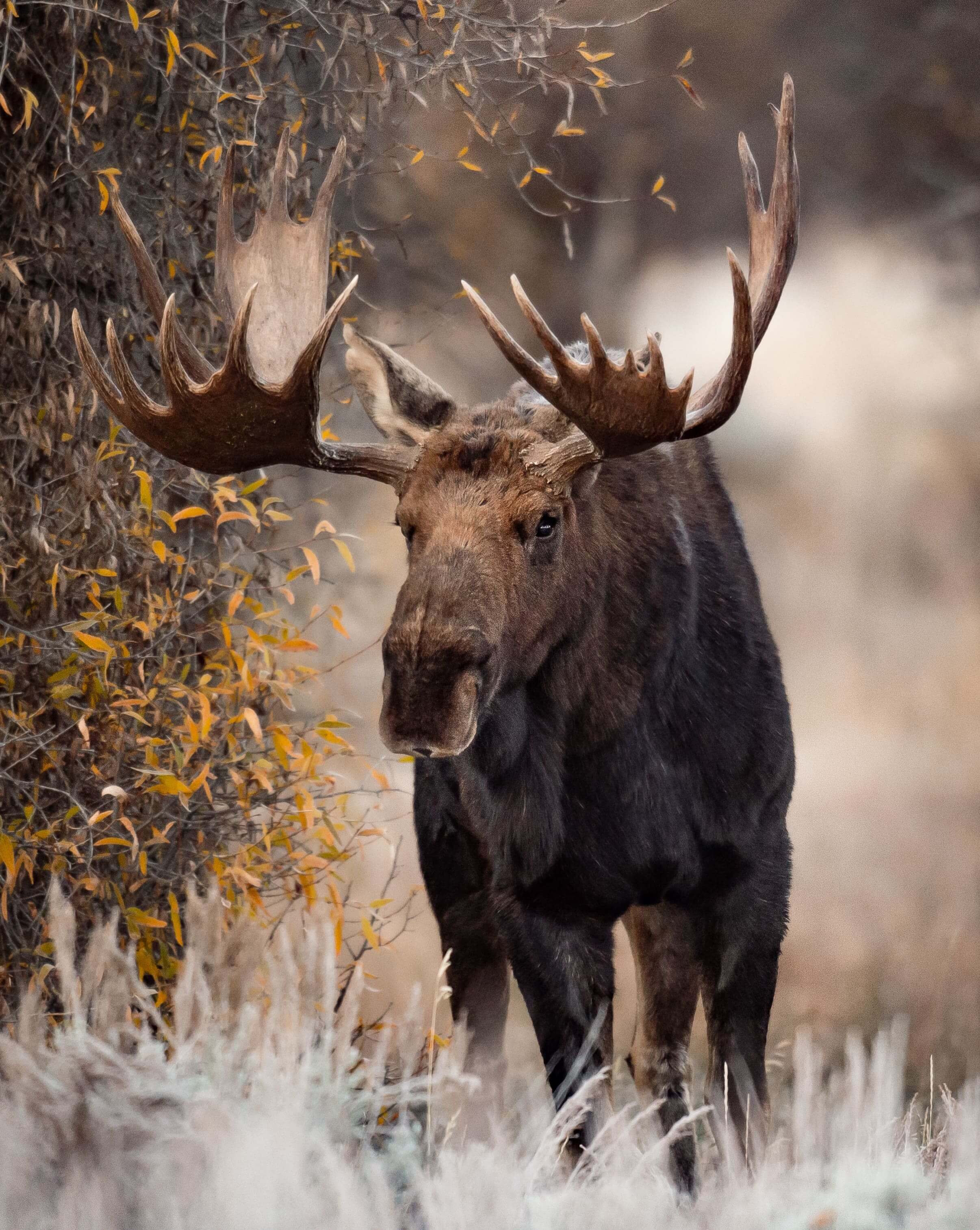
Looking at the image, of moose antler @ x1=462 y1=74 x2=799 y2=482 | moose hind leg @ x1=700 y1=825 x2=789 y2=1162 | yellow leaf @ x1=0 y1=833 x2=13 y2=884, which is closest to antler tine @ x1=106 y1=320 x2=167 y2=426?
moose antler @ x1=462 y1=74 x2=799 y2=482

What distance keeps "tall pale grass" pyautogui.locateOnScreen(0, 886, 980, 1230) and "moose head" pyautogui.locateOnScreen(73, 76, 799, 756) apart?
63 cm

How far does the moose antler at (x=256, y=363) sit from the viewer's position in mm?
2861

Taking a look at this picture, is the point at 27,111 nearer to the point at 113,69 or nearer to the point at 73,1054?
the point at 113,69

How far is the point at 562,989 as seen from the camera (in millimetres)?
3104

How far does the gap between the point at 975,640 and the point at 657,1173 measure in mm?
4077

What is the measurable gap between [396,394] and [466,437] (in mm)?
313

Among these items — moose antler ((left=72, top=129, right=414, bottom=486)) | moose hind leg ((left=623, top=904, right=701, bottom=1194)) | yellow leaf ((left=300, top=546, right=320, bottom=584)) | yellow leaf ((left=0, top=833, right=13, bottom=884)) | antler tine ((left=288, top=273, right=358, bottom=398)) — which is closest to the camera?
antler tine ((left=288, top=273, right=358, bottom=398))

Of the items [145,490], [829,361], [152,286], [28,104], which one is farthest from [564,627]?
[829,361]

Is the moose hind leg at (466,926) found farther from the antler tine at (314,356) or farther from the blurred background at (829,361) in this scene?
the blurred background at (829,361)

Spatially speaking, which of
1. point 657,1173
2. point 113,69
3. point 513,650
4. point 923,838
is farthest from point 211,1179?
point 923,838

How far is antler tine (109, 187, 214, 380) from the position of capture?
2826 mm

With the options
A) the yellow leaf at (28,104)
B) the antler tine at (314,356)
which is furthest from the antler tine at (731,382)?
the yellow leaf at (28,104)

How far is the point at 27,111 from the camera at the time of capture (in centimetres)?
318

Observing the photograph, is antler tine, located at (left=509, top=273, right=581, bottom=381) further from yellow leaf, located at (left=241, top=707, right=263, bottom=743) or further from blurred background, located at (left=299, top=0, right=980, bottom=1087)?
blurred background, located at (left=299, top=0, right=980, bottom=1087)
